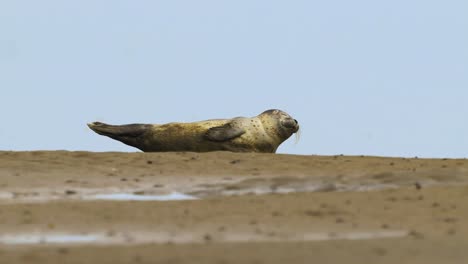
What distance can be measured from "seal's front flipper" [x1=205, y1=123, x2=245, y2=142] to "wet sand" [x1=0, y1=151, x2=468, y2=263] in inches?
63.8

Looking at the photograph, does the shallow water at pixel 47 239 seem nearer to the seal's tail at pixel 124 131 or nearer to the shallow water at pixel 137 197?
the shallow water at pixel 137 197

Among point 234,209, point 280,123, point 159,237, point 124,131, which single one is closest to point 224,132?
point 280,123

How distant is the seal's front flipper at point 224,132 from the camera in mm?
21953

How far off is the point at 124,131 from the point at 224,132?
2.20m

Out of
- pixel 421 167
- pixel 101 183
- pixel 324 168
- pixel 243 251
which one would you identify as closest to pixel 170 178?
pixel 101 183

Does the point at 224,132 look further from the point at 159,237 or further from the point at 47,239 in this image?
the point at 47,239

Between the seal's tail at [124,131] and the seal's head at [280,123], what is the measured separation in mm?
2265

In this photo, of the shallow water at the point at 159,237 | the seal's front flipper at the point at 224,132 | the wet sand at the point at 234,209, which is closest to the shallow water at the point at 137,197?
A: the wet sand at the point at 234,209

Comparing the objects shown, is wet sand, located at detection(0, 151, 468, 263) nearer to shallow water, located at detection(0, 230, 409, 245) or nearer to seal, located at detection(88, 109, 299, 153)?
shallow water, located at detection(0, 230, 409, 245)

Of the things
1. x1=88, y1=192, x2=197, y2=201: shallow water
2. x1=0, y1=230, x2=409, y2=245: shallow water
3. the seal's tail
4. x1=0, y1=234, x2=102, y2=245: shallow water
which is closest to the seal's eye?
the seal's tail

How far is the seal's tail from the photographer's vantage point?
2283cm

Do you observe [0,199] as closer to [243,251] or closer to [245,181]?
[245,181]

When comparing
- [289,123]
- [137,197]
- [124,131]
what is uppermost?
[289,123]

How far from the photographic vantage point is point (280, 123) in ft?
74.8
